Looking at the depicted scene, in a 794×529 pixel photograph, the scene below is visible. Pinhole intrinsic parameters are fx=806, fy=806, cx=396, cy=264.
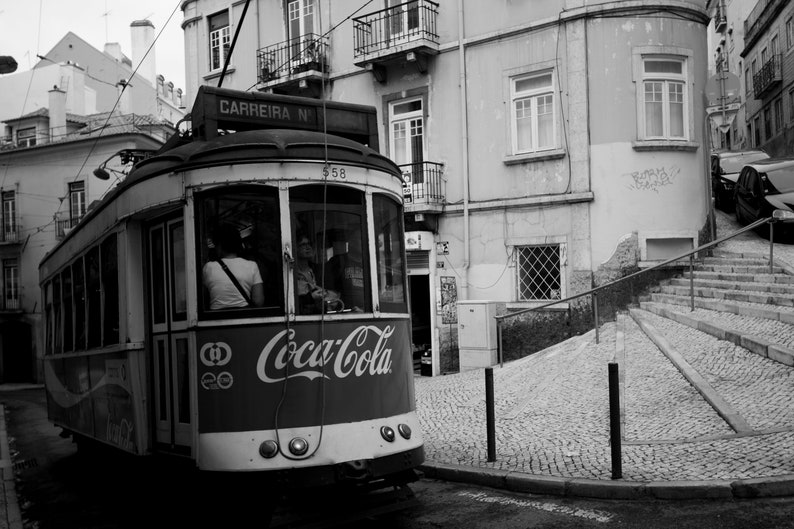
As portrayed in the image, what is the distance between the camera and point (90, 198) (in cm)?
3731

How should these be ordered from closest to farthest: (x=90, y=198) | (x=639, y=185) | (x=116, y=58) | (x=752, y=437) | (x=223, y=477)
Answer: (x=223, y=477), (x=752, y=437), (x=639, y=185), (x=90, y=198), (x=116, y=58)

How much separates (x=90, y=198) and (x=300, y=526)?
113ft

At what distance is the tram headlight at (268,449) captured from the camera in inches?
227

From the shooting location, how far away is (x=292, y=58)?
20.9m

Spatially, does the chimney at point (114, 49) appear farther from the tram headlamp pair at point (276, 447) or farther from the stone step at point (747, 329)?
the tram headlamp pair at point (276, 447)

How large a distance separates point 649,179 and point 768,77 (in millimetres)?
19801

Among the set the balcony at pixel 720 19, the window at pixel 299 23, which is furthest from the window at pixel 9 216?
the balcony at pixel 720 19

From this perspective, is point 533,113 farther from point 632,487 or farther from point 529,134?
point 632,487

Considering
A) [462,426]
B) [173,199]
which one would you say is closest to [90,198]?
[462,426]

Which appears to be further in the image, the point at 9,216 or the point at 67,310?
the point at 9,216

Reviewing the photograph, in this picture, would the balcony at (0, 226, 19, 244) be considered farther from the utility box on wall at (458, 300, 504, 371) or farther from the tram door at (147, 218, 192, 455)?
the tram door at (147, 218, 192, 455)

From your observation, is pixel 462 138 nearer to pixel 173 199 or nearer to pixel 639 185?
pixel 639 185

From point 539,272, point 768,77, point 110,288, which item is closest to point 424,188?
point 539,272

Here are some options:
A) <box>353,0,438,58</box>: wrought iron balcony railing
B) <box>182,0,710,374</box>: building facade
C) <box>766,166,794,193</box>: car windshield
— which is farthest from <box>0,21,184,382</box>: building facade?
<box>766,166,794,193</box>: car windshield
